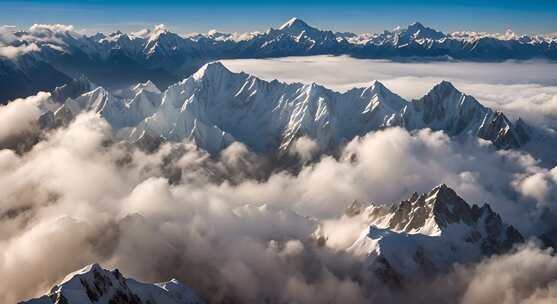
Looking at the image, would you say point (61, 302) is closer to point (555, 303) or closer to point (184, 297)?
point (184, 297)

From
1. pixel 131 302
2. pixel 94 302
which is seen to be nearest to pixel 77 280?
pixel 94 302

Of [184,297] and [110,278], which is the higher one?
[110,278]

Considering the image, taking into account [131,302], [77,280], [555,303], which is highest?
[77,280]

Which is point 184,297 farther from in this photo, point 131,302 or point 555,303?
point 555,303

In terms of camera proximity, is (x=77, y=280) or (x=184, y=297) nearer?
(x=77, y=280)

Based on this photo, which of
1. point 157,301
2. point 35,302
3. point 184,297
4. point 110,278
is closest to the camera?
point 35,302

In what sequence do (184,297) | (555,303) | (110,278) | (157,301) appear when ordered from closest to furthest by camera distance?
(110,278) < (157,301) < (184,297) < (555,303)

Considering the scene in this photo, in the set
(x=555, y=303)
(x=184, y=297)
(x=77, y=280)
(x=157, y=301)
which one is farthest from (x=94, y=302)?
(x=555, y=303)
